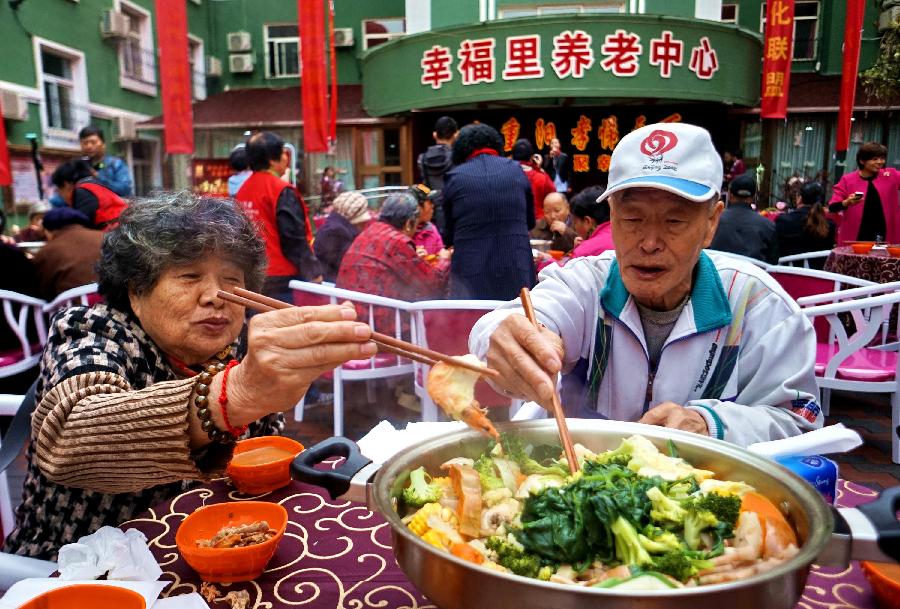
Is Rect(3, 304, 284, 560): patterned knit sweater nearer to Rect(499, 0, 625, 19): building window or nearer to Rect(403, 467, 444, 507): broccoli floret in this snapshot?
Rect(403, 467, 444, 507): broccoli floret

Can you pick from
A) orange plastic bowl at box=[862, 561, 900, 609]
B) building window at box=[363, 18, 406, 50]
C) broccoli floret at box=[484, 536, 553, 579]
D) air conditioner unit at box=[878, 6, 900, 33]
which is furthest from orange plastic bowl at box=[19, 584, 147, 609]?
building window at box=[363, 18, 406, 50]

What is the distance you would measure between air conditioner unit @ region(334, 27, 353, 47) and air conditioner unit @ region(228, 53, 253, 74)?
2.96m

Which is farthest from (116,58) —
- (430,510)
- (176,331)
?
(430,510)

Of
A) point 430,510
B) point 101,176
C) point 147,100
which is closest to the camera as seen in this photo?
point 430,510

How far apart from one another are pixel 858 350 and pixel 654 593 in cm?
385

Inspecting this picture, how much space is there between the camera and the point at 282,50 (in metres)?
18.7

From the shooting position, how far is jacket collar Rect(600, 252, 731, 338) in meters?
1.76

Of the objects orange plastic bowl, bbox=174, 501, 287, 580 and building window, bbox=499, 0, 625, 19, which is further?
building window, bbox=499, 0, 625, 19

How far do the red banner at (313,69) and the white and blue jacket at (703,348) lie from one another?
24.1 feet

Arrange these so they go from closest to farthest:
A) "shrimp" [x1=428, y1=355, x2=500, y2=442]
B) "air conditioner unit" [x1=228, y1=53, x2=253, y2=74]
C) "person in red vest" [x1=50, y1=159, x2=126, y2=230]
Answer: "shrimp" [x1=428, y1=355, x2=500, y2=442], "person in red vest" [x1=50, y1=159, x2=126, y2=230], "air conditioner unit" [x1=228, y1=53, x2=253, y2=74]

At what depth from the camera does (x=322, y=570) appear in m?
1.18

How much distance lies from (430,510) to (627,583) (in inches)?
14.6

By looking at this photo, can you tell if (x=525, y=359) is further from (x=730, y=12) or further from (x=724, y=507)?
(x=730, y=12)

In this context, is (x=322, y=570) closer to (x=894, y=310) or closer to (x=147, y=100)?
(x=894, y=310)
